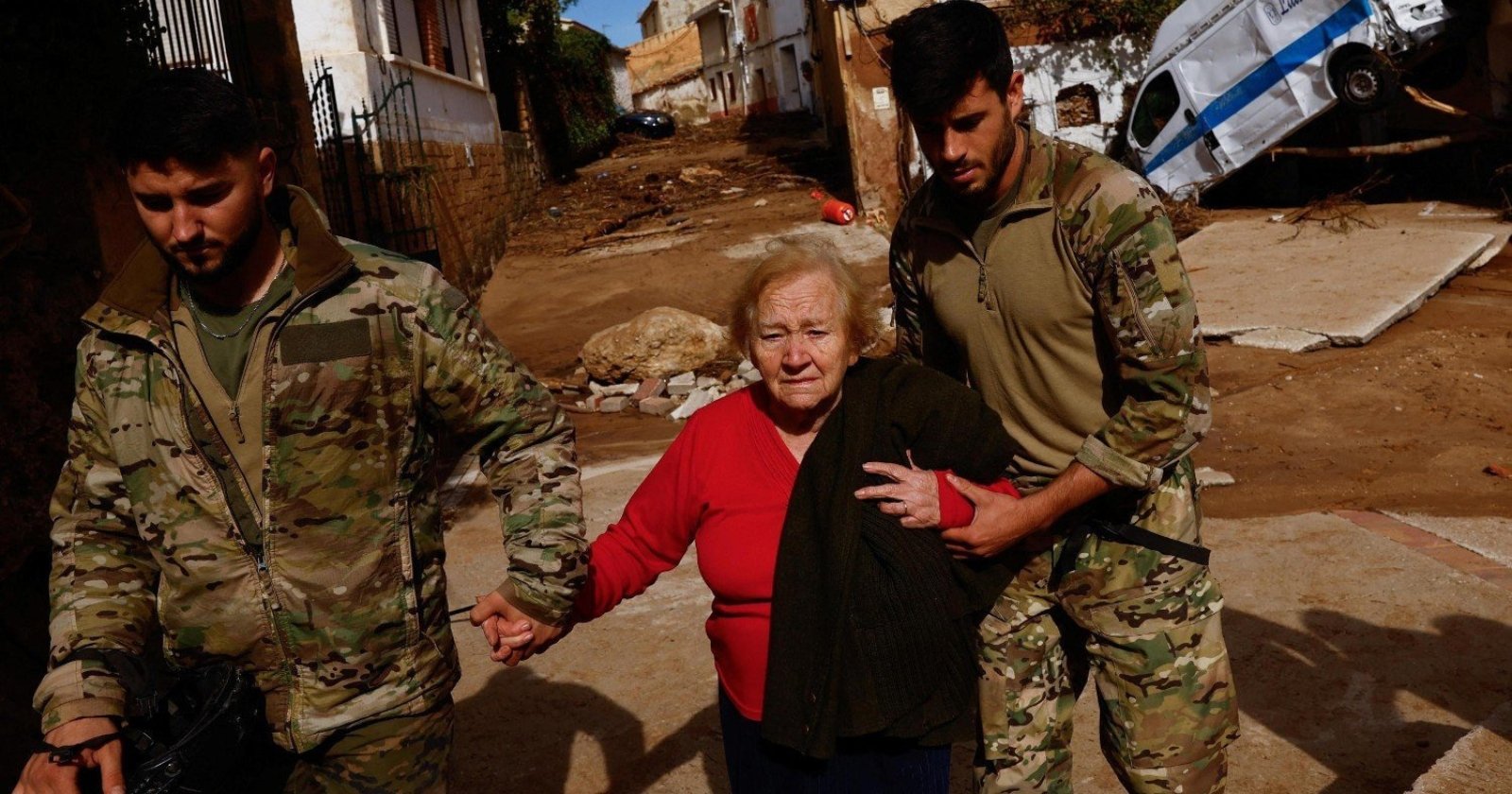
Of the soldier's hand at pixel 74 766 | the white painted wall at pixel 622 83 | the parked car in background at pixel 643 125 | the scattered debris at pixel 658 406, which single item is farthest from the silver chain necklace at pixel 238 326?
the white painted wall at pixel 622 83

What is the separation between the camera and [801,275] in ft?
7.76

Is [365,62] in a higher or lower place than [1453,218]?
higher

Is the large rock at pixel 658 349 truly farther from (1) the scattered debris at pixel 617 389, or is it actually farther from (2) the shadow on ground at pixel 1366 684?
(2) the shadow on ground at pixel 1366 684

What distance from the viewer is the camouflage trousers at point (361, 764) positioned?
2205 mm

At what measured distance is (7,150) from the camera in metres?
3.75

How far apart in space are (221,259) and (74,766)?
0.91 metres

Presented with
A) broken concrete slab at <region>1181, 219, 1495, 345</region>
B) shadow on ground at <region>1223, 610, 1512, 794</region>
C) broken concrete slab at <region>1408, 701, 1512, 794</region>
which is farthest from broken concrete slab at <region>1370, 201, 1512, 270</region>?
broken concrete slab at <region>1408, 701, 1512, 794</region>

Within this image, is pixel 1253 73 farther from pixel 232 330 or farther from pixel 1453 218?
pixel 232 330

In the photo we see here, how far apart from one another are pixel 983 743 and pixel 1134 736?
35cm

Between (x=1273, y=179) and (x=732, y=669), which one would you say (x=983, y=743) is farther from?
(x=1273, y=179)

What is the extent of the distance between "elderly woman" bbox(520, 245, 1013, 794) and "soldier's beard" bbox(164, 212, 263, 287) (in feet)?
3.03

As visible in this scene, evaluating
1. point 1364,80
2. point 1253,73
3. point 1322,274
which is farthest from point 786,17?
point 1322,274

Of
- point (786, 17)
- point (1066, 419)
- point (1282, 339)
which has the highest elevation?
point (786, 17)

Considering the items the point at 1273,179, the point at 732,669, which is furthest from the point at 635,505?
the point at 1273,179
